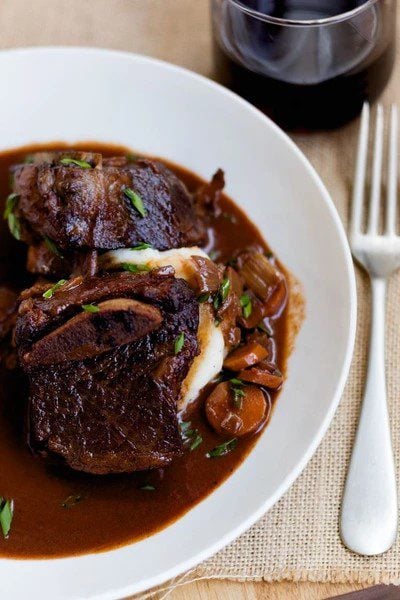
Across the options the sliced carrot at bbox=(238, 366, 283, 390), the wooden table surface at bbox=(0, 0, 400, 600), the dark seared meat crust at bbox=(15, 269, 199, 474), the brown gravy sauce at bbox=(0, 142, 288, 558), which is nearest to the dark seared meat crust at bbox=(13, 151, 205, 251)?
the dark seared meat crust at bbox=(15, 269, 199, 474)

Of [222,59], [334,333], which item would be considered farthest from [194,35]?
[334,333]

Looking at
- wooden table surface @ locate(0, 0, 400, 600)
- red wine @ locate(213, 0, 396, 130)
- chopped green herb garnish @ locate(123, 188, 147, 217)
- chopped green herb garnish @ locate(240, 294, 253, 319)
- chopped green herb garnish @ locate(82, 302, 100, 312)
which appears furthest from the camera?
wooden table surface @ locate(0, 0, 400, 600)

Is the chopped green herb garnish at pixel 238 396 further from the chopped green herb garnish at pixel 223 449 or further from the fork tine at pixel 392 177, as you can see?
the fork tine at pixel 392 177

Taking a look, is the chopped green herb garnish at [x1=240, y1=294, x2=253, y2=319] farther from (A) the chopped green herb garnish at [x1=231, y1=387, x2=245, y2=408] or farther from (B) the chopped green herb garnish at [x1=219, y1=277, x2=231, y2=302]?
(A) the chopped green herb garnish at [x1=231, y1=387, x2=245, y2=408]

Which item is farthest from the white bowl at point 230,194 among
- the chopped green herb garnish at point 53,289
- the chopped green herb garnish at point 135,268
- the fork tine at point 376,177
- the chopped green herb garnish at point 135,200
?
the chopped green herb garnish at point 53,289

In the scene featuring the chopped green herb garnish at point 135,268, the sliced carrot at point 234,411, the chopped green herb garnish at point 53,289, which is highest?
the chopped green herb garnish at point 135,268

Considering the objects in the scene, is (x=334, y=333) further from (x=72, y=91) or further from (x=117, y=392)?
(x=72, y=91)
